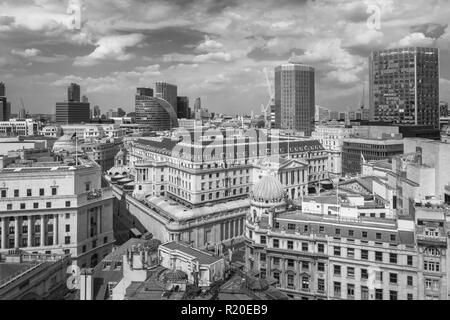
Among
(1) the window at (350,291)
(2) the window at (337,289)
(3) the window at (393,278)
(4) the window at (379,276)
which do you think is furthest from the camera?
(2) the window at (337,289)

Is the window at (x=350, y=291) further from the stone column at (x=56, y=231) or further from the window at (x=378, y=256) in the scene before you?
the stone column at (x=56, y=231)

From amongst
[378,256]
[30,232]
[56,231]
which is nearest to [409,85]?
[378,256]

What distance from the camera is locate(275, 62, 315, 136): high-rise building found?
184 m

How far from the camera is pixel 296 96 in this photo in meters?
184

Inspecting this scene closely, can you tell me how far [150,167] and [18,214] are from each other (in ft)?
125

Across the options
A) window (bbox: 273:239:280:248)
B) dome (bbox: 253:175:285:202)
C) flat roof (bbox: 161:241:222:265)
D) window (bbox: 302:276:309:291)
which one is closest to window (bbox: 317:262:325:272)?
window (bbox: 302:276:309:291)

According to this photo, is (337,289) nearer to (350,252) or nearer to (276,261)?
(350,252)

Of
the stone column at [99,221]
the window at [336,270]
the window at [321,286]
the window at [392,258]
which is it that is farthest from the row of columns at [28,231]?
the window at [392,258]

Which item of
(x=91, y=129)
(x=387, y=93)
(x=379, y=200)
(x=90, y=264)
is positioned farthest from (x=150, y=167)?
(x=387, y=93)

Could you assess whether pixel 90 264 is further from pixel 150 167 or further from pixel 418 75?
pixel 418 75

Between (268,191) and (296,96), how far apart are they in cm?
14235

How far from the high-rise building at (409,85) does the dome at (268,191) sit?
12290cm

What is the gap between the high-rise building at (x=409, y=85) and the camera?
155000 mm

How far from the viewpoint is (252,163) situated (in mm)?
80000
